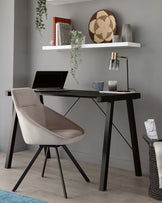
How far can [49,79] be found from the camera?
13.0ft

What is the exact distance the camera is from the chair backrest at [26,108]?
3.14 m

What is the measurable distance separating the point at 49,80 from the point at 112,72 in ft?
2.15

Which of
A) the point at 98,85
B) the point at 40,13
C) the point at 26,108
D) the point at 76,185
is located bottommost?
the point at 76,185

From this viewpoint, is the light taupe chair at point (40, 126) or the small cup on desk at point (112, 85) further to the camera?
the small cup on desk at point (112, 85)

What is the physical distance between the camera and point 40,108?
3521mm

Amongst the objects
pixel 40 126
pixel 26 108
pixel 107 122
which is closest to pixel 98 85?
pixel 107 122

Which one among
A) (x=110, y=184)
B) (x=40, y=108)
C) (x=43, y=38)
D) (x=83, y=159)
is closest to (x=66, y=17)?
(x=43, y=38)

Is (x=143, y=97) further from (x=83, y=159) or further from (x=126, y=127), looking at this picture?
(x=83, y=159)

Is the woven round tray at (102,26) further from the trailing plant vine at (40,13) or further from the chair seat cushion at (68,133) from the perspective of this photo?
the chair seat cushion at (68,133)

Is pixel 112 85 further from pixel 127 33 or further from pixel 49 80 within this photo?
pixel 49 80

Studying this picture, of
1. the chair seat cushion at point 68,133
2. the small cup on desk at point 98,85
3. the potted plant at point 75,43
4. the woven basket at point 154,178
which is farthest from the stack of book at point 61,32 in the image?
the woven basket at point 154,178

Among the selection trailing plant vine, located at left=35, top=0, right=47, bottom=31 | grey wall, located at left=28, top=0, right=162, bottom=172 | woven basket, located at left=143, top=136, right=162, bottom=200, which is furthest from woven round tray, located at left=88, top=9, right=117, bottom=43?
woven basket, located at left=143, top=136, right=162, bottom=200

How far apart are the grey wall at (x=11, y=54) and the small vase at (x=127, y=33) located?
143cm

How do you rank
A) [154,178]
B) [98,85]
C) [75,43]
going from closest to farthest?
[154,178]
[98,85]
[75,43]
